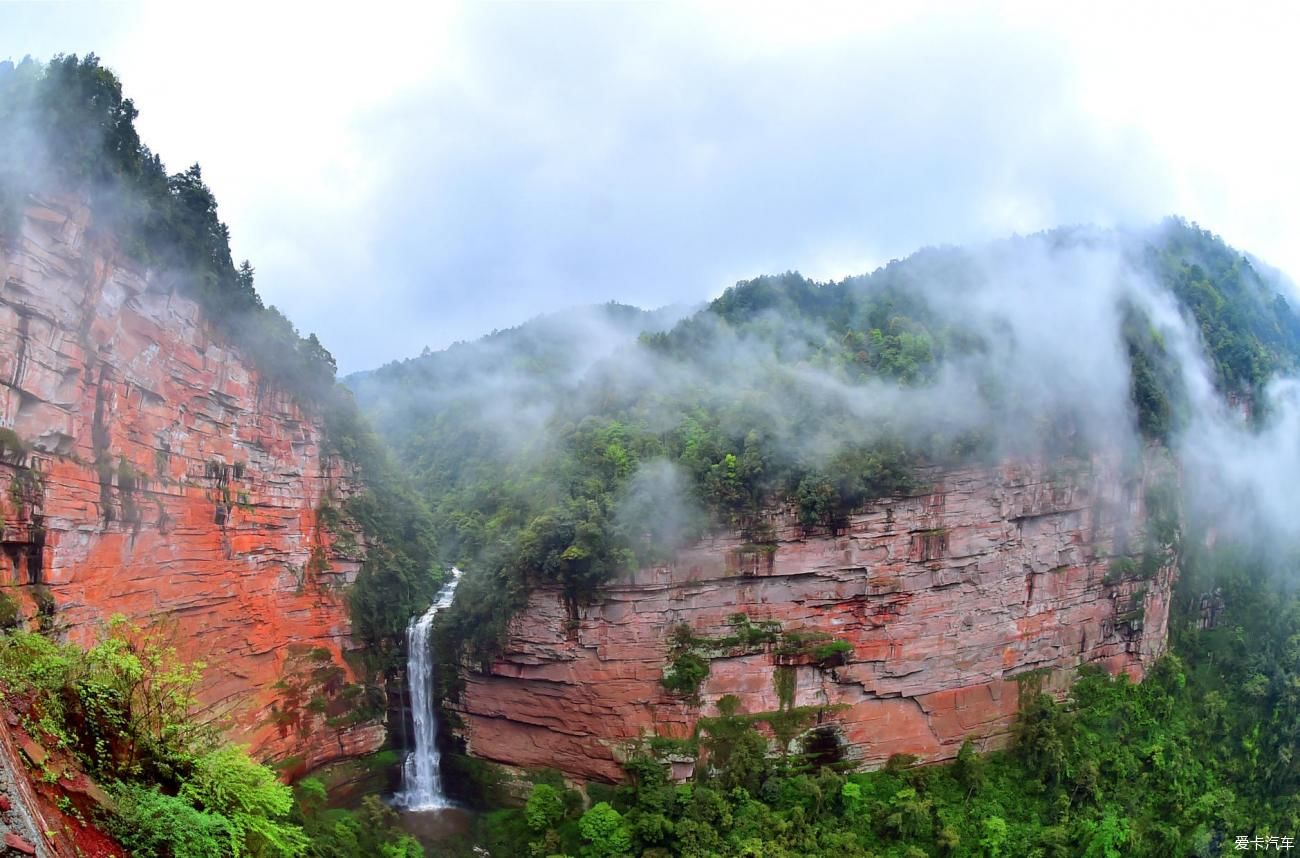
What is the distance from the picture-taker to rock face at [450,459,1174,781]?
26.3 metres

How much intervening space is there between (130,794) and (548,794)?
1748 cm

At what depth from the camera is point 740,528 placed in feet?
87.5

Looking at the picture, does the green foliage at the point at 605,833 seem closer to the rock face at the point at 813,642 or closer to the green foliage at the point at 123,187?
the rock face at the point at 813,642

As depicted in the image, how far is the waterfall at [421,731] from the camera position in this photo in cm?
2730

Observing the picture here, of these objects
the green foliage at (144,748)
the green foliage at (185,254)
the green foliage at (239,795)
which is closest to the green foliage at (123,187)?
the green foliage at (185,254)

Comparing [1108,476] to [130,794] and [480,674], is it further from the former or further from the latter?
[130,794]

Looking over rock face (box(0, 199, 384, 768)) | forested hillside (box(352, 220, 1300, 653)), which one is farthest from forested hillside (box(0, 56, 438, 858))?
forested hillside (box(352, 220, 1300, 653))

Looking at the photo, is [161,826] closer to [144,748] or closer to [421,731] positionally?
[144,748]

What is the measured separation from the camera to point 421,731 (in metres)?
28.1

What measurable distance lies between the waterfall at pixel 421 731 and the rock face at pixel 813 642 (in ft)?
3.81

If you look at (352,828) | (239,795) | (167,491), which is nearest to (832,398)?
(352,828)

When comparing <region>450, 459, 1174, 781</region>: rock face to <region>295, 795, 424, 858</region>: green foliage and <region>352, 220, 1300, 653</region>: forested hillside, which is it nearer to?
<region>352, 220, 1300, 653</region>: forested hillside

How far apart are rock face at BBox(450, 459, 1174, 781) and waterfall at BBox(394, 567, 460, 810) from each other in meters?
1.16

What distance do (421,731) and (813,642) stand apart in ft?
44.1
